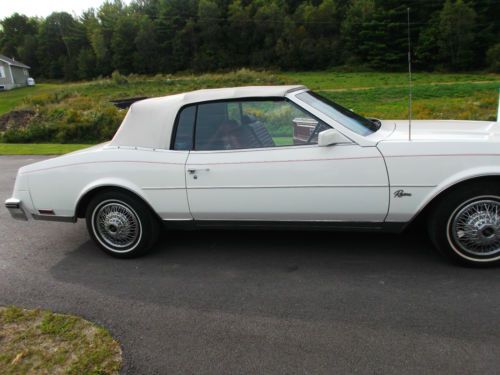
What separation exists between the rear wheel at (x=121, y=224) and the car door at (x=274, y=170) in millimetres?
519

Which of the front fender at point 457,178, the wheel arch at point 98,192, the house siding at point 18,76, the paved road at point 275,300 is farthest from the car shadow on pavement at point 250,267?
the house siding at point 18,76

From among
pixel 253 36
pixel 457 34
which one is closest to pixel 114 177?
pixel 457 34

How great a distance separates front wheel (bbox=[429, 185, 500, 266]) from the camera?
3.50 m

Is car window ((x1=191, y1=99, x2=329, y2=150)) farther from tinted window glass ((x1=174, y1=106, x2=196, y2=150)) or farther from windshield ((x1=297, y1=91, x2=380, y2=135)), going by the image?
windshield ((x1=297, y1=91, x2=380, y2=135))

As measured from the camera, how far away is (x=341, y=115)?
13.7 ft

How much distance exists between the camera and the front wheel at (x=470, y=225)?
11.5ft

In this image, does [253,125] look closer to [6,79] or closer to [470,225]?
[470,225]

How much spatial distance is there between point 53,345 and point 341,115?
3043 millimetres

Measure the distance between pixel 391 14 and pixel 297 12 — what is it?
95.6ft

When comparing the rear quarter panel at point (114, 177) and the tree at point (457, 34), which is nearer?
the rear quarter panel at point (114, 177)

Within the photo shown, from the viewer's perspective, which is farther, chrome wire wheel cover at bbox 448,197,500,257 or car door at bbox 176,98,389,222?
car door at bbox 176,98,389,222

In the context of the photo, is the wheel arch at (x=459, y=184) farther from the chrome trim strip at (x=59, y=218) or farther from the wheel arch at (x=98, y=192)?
the chrome trim strip at (x=59, y=218)

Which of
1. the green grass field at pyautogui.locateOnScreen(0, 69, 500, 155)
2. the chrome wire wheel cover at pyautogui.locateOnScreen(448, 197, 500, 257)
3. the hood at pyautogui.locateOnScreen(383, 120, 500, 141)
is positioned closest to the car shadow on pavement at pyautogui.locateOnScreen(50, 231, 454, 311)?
the chrome wire wheel cover at pyautogui.locateOnScreen(448, 197, 500, 257)

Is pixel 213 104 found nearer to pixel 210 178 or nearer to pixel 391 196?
pixel 210 178
